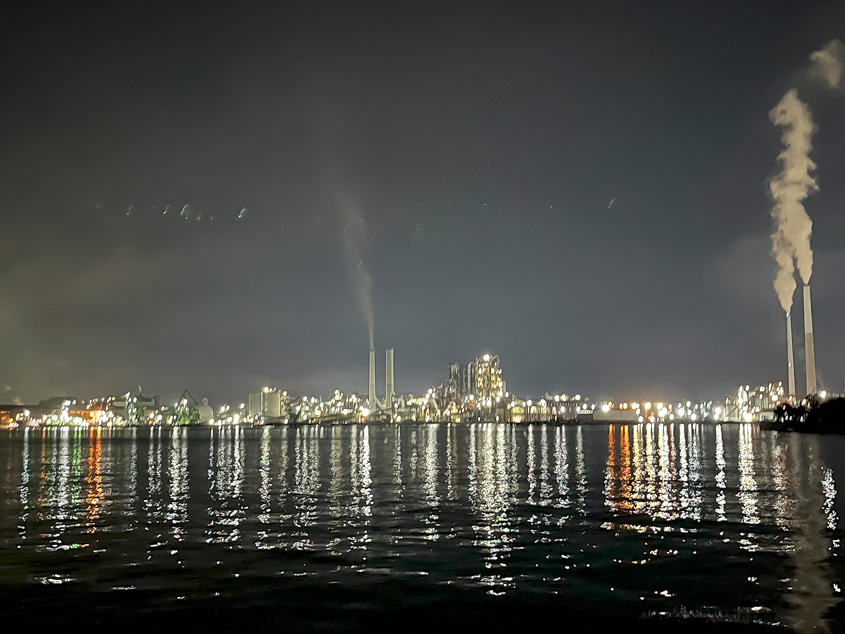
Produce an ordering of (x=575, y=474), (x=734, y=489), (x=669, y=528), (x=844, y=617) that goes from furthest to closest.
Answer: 1. (x=575, y=474)
2. (x=734, y=489)
3. (x=669, y=528)
4. (x=844, y=617)

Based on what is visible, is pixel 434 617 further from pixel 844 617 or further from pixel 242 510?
pixel 242 510

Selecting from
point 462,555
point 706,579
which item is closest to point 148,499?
point 462,555

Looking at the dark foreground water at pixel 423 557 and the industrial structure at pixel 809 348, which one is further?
the industrial structure at pixel 809 348

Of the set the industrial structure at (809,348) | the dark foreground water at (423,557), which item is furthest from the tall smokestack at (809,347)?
the dark foreground water at (423,557)

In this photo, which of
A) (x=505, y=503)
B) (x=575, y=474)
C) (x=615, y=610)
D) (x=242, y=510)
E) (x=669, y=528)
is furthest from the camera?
(x=575, y=474)

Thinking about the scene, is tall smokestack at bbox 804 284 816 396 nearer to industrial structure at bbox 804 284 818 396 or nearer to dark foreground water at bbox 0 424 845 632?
industrial structure at bbox 804 284 818 396

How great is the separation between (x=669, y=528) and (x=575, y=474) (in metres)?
24.6

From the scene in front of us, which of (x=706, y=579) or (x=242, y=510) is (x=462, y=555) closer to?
(x=706, y=579)

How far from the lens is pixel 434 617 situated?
13.5 m

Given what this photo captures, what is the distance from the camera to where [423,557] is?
63.4ft

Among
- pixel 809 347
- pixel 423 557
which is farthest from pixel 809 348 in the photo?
pixel 423 557

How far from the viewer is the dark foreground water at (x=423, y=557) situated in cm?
1368

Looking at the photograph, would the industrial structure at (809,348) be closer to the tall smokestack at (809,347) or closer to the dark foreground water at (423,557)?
the tall smokestack at (809,347)

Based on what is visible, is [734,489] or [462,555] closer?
[462,555]
